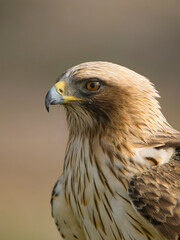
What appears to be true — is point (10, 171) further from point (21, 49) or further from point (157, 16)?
point (157, 16)

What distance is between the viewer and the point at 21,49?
1170 centimetres

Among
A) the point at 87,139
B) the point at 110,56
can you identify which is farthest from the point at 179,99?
the point at 87,139

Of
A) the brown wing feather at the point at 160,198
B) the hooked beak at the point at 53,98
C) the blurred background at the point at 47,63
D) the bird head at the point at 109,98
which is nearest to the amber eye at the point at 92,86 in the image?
the bird head at the point at 109,98

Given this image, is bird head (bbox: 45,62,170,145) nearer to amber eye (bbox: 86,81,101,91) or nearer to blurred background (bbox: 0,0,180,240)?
amber eye (bbox: 86,81,101,91)

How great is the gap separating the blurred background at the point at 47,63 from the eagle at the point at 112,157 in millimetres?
2369

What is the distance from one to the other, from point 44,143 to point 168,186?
222 inches

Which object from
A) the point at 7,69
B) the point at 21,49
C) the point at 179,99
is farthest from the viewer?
the point at 21,49

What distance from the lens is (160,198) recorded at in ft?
12.1

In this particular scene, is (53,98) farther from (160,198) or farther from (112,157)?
(160,198)

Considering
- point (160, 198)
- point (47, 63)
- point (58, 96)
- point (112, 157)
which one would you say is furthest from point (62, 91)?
point (47, 63)

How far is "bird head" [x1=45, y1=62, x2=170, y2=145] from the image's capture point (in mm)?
4047

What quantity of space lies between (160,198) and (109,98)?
2.22 ft

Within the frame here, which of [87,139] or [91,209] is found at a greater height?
[87,139]

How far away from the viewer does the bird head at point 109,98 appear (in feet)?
13.3
